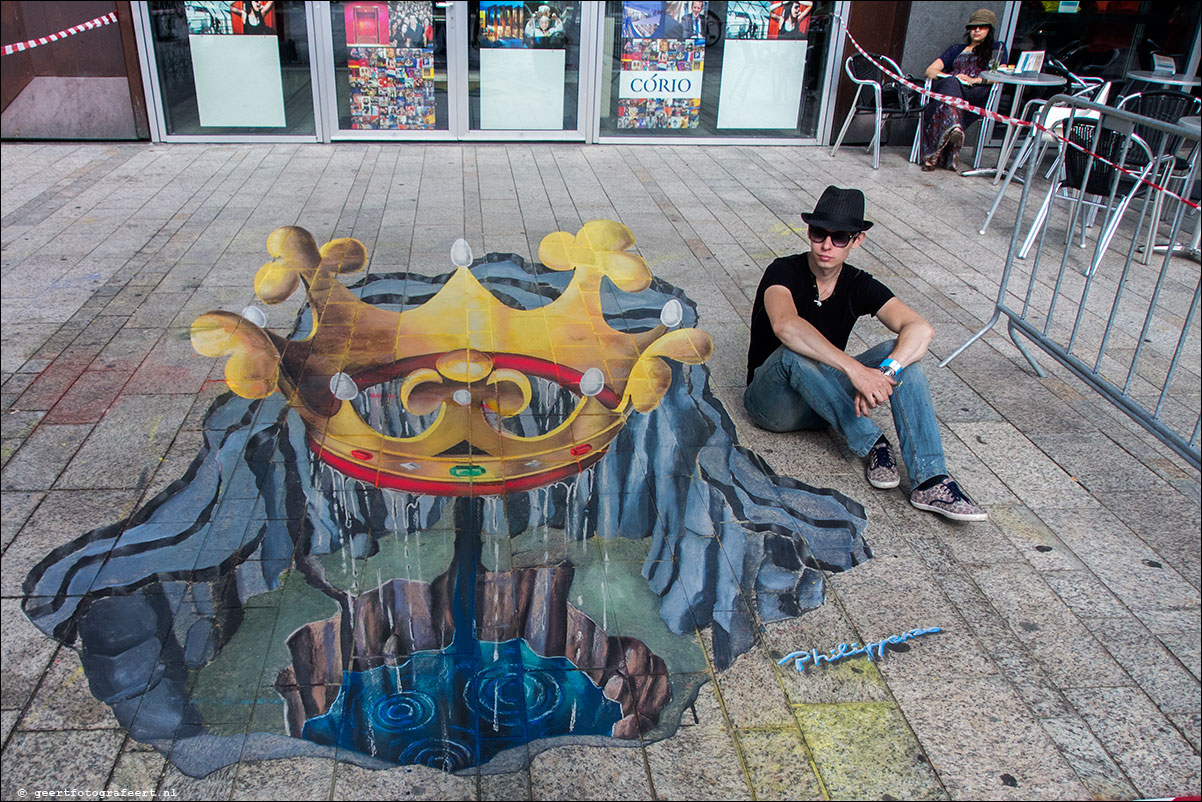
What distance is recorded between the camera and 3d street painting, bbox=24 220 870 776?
249 cm

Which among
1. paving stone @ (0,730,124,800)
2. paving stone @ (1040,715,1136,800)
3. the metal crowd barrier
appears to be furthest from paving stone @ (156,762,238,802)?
the metal crowd barrier

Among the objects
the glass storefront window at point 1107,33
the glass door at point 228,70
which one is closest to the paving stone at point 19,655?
the glass door at point 228,70

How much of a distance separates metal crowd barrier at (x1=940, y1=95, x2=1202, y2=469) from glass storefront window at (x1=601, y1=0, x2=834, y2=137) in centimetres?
284

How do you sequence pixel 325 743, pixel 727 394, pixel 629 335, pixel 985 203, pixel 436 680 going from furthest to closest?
pixel 985 203
pixel 629 335
pixel 727 394
pixel 436 680
pixel 325 743

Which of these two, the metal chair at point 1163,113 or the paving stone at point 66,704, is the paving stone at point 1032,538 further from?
Answer: the metal chair at point 1163,113

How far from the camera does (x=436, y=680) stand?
2588 mm

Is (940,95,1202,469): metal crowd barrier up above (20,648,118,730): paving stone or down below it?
above

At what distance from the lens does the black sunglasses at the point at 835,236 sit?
3592mm

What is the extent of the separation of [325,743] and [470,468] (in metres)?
1.39

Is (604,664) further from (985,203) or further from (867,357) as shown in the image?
(985,203)

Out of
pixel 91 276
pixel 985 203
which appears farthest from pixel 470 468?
pixel 985 203

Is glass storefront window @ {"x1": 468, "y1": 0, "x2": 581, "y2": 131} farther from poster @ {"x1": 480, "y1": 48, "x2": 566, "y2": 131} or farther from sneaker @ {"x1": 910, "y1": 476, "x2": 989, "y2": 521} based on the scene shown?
sneaker @ {"x1": 910, "y1": 476, "x2": 989, "y2": 521}
